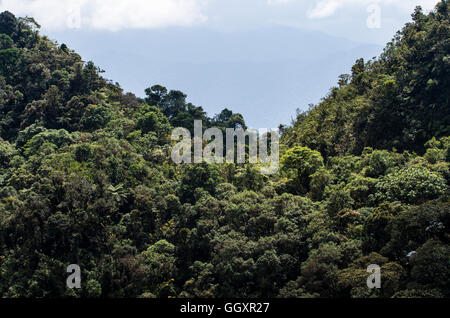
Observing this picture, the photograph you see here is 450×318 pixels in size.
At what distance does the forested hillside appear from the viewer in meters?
18.6

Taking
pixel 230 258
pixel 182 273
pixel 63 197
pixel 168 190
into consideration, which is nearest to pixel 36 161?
pixel 63 197

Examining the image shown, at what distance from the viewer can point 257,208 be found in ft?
79.4

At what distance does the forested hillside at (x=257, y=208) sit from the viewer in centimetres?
1864

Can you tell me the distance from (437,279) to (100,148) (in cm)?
2212

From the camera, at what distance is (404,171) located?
23469 millimetres

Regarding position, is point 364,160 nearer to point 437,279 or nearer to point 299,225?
point 299,225
